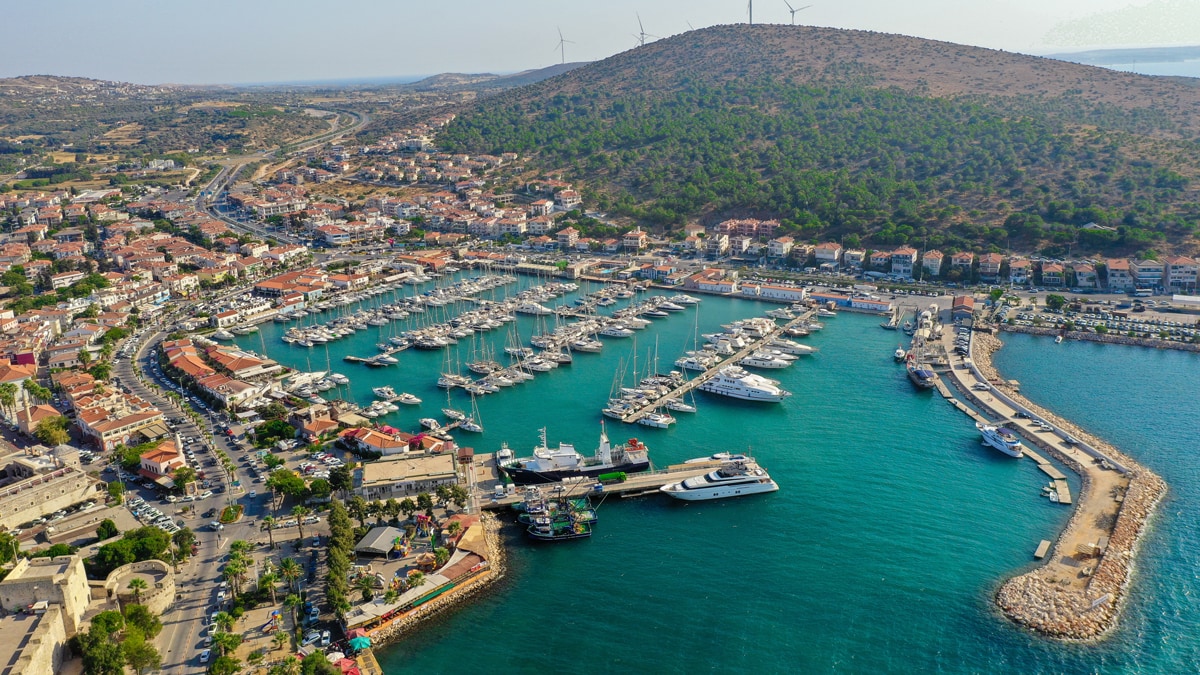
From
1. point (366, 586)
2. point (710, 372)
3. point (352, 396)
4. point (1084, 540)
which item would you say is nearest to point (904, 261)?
point (710, 372)

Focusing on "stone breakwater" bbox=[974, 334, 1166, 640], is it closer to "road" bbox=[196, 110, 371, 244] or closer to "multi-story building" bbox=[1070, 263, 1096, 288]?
"multi-story building" bbox=[1070, 263, 1096, 288]

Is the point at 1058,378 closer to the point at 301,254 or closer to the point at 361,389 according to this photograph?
the point at 361,389

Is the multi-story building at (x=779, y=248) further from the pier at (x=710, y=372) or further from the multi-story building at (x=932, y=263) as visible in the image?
the pier at (x=710, y=372)

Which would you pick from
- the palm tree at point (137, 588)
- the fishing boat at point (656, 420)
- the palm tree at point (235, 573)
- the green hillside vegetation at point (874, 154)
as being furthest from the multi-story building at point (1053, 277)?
the palm tree at point (137, 588)

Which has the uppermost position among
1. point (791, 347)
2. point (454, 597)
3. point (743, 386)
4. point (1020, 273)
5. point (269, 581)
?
point (1020, 273)

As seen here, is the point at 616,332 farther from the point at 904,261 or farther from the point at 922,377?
the point at 904,261

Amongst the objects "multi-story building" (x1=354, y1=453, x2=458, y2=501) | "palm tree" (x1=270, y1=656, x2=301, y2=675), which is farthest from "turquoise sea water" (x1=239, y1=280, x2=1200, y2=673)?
"multi-story building" (x1=354, y1=453, x2=458, y2=501)
